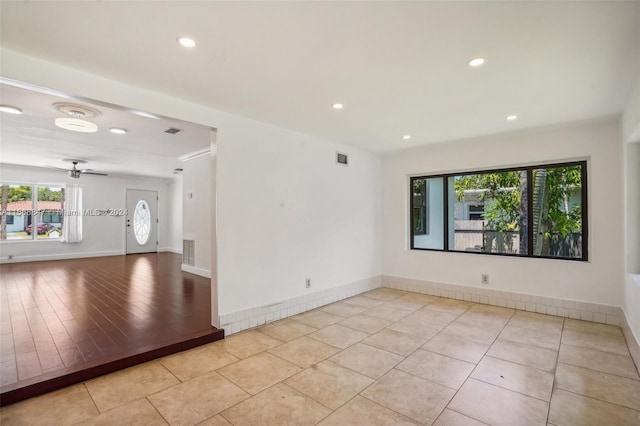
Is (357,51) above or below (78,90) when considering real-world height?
above

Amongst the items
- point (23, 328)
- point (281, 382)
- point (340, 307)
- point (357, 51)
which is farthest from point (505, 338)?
point (23, 328)

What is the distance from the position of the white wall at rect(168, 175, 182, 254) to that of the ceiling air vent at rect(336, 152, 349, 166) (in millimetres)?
6883

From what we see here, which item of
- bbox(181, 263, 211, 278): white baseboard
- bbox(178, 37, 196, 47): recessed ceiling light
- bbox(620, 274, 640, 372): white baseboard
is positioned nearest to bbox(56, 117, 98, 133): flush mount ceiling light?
bbox(178, 37, 196, 47): recessed ceiling light

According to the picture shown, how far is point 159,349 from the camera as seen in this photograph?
2.75m

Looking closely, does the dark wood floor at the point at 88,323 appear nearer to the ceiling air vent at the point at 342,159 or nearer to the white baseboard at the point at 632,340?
the ceiling air vent at the point at 342,159

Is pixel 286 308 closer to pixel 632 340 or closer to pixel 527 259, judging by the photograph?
pixel 527 259

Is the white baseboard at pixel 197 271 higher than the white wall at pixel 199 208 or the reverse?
the reverse

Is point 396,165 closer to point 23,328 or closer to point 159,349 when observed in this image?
point 159,349

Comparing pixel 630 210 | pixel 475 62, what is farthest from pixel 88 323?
pixel 630 210

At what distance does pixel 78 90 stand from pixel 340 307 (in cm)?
381

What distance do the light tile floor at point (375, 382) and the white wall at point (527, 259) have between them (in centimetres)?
63

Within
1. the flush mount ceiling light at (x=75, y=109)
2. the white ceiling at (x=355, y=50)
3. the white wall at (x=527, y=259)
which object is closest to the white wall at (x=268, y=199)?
the white ceiling at (x=355, y=50)

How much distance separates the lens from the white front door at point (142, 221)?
381 inches

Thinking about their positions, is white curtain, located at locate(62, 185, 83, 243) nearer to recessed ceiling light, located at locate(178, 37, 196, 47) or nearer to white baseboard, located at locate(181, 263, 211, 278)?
white baseboard, located at locate(181, 263, 211, 278)
